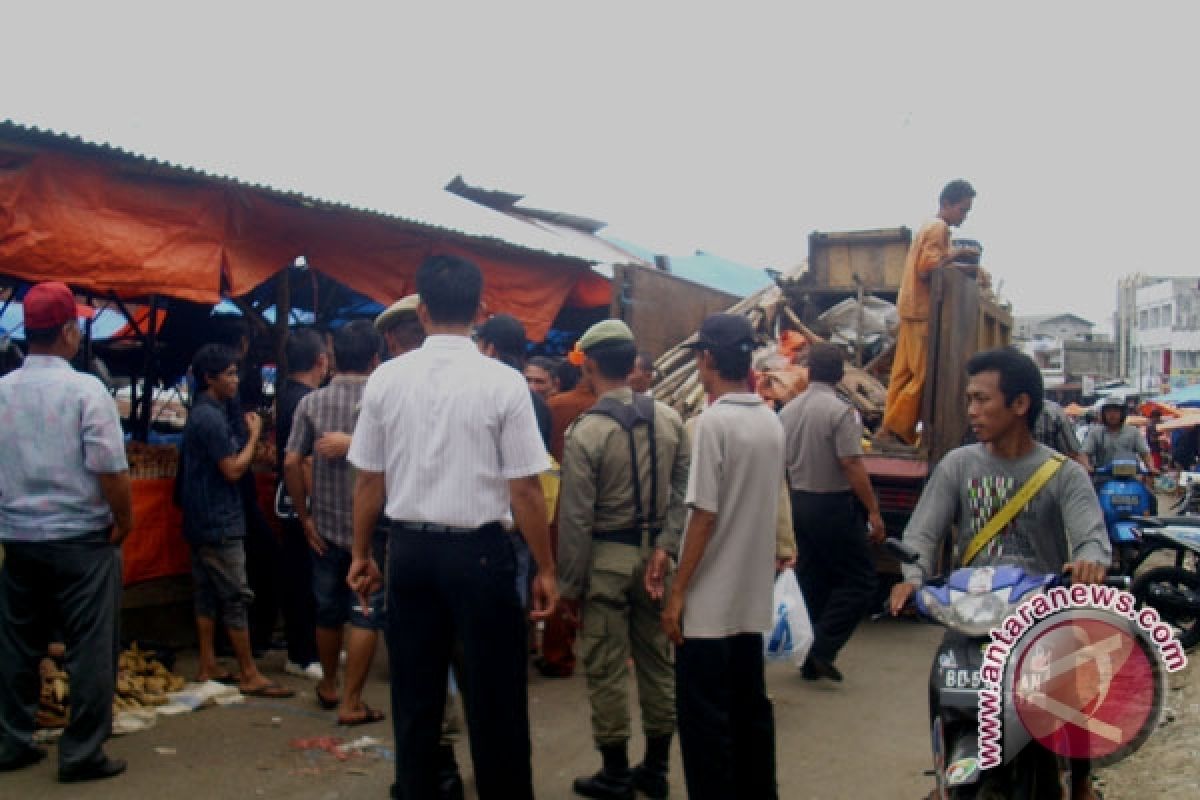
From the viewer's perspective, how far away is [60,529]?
14.1ft

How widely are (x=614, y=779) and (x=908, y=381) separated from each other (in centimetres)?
483

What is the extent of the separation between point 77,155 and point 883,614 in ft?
21.0

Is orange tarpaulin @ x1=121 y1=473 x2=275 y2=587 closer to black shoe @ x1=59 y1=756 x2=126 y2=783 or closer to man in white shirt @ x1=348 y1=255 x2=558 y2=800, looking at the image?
black shoe @ x1=59 y1=756 x2=126 y2=783

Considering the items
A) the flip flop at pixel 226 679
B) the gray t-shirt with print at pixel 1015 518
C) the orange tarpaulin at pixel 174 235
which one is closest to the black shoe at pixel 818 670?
the gray t-shirt with print at pixel 1015 518

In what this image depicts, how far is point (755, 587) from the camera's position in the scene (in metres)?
3.66

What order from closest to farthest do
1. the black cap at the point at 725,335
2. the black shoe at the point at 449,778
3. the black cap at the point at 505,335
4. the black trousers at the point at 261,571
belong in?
the black cap at the point at 725,335, the black shoe at the point at 449,778, the black cap at the point at 505,335, the black trousers at the point at 261,571

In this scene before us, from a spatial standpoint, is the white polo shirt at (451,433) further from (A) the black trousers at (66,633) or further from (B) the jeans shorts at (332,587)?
(B) the jeans shorts at (332,587)

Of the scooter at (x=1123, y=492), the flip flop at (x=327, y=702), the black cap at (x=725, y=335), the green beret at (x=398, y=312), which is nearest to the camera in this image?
the black cap at (x=725, y=335)

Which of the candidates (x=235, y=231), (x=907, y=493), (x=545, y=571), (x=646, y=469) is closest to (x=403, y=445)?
(x=545, y=571)

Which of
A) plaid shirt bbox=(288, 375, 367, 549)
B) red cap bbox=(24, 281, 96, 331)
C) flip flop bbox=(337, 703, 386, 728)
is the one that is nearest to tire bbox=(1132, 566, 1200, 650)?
flip flop bbox=(337, 703, 386, 728)

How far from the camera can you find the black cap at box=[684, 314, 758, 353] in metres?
3.75

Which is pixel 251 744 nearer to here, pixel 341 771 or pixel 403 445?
pixel 341 771

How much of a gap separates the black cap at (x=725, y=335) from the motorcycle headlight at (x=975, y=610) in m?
1.19

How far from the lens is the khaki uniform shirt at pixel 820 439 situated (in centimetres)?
616
